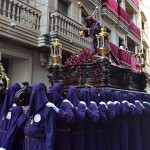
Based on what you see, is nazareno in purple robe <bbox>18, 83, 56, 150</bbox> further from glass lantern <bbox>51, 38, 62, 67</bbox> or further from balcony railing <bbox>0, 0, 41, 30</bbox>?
balcony railing <bbox>0, 0, 41, 30</bbox>

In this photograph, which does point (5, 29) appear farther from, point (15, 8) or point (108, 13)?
point (108, 13)

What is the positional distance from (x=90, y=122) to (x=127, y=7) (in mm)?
15726

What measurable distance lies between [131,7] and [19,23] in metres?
12.5

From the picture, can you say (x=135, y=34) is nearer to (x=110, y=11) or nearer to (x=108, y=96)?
(x=110, y=11)

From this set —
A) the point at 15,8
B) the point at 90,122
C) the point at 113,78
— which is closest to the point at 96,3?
the point at 15,8

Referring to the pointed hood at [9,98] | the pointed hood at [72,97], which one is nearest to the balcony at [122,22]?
the pointed hood at [72,97]

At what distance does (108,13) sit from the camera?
13211 mm

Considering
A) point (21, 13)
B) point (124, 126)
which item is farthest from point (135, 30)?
point (124, 126)

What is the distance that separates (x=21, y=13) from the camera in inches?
305

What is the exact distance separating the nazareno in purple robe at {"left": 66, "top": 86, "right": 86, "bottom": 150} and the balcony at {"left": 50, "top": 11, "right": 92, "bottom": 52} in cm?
496

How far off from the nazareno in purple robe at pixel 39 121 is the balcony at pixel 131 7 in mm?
15405

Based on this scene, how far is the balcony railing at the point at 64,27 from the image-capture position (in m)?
8.58

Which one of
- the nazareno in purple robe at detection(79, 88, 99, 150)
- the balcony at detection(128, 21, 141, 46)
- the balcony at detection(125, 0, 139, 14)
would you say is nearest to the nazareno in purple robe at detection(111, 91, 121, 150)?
the nazareno in purple robe at detection(79, 88, 99, 150)

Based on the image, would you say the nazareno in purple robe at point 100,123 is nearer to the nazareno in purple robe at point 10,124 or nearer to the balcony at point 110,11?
the nazareno in purple robe at point 10,124
